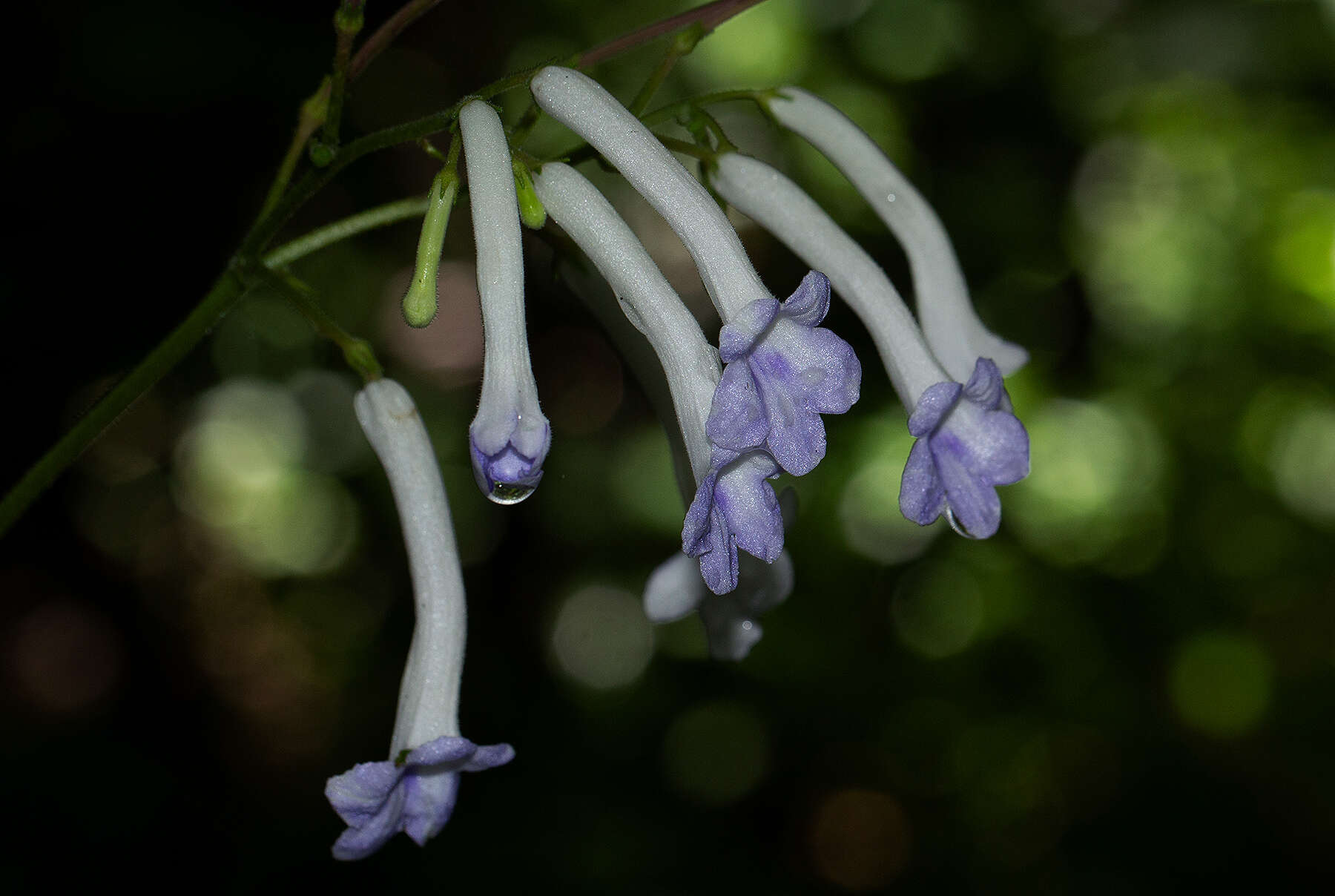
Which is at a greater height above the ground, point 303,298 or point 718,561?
point 303,298

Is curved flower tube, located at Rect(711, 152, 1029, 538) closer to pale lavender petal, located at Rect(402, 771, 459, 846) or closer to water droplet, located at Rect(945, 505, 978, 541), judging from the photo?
water droplet, located at Rect(945, 505, 978, 541)

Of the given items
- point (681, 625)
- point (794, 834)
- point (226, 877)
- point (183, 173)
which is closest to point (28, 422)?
point (183, 173)

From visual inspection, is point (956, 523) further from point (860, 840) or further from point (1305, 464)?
point (860, 840)

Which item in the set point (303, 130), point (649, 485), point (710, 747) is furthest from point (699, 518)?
point (710, 747)

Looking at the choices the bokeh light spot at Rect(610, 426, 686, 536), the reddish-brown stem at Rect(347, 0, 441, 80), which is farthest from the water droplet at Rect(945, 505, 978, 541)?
the bokeh light spot at Rect(610, 426, 686, 536)

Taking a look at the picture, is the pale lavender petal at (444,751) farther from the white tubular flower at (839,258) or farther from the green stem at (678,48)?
the green stem at (678,48)
